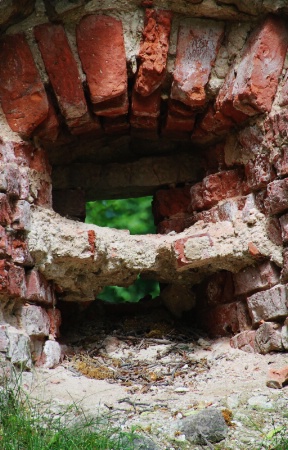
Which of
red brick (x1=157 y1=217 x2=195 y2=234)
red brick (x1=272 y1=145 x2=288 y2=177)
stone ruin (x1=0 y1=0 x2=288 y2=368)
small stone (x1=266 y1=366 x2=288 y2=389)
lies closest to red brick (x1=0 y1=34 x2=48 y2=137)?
stone ruin (x1=0 y1=0 x2=288 y2=368)

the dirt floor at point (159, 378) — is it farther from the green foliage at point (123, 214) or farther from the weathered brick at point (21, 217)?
the green foliage at point (123, 214)

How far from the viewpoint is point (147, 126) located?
3559 millimetres

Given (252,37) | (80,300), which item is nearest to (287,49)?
(252,37)

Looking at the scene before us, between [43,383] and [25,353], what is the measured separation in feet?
0.54

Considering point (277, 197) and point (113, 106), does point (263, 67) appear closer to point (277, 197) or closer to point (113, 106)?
point (277, 197)

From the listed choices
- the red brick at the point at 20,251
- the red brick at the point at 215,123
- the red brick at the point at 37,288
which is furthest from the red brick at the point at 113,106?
the red brick at the point at 37,288

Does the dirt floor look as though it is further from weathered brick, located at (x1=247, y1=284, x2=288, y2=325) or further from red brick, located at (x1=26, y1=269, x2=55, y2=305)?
red brick, located at (x1=26, y1=269, x2=55, y2=305)

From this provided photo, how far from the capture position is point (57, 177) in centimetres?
398

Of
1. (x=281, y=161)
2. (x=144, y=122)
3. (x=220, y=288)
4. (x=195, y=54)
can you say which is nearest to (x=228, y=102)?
(x=195, y=54)

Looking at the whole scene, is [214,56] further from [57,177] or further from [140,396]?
[140,396]

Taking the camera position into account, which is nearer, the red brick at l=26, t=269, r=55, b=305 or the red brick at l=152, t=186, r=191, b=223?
the red brick at l=26, t=269, r=55, b=305

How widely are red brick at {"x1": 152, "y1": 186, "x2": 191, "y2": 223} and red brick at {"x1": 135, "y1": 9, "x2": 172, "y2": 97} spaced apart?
3.07 feet

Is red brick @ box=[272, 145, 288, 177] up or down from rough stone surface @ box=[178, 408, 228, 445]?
up

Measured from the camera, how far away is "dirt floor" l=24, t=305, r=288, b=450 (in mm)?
2396
